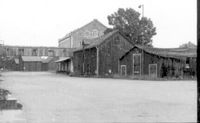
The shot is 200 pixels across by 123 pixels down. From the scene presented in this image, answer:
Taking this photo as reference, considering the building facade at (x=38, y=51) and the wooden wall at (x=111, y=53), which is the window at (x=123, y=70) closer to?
the wooden wall at (x=111, y=53)

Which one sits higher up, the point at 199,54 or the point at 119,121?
the point at 199,54

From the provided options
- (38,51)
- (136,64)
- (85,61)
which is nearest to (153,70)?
(136,64)

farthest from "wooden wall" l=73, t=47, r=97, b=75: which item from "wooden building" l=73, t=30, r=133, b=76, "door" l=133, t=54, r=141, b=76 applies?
"door" l=133, t=54, r=141, b=76

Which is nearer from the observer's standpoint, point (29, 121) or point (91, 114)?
point (29, 121)

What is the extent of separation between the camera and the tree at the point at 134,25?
64.4 m

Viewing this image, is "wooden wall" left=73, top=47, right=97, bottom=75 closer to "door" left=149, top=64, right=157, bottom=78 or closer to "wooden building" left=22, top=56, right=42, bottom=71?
"door" left=149, top=64, right=157, bottom=78

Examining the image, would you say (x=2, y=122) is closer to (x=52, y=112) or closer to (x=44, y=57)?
(x=52, y=112)

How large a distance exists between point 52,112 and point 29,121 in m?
1.66

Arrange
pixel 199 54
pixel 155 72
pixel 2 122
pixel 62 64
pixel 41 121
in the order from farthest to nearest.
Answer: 1. pixel 62 64
2. pixel 155 72
3. pixel 41 121
4. pixel 2 122
5. pixel 199 54

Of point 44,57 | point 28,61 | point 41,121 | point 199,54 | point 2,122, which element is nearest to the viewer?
point 199,54

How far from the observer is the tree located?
64.4 metres

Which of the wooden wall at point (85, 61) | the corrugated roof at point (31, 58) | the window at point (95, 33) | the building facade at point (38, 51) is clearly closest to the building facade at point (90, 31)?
the window at point (95, 33)

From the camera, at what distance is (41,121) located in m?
7.93

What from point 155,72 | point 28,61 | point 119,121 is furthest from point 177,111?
point 28,61
